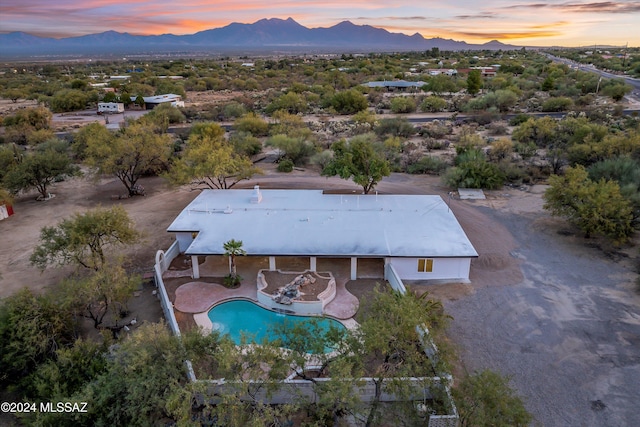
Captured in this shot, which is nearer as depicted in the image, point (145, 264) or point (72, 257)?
point (72, 257)

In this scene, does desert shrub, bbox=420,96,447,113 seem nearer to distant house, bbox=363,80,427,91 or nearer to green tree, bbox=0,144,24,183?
→ distant house, bbox=363,80,427,91

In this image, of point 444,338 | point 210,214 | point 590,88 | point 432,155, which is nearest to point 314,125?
point 432,155

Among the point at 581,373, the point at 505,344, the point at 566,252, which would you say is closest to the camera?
the point at 581,373

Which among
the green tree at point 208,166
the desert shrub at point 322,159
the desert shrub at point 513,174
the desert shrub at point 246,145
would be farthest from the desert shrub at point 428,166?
the desert shrub at point 246,145

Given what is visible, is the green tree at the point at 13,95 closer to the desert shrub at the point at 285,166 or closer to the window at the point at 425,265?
the desert shrub at the point at 285,166

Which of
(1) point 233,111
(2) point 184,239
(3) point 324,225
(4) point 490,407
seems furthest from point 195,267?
(1) point 233,111

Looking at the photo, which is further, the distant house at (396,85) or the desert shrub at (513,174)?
the distant house at (396,85)

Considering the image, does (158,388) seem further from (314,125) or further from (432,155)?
(314,125)
